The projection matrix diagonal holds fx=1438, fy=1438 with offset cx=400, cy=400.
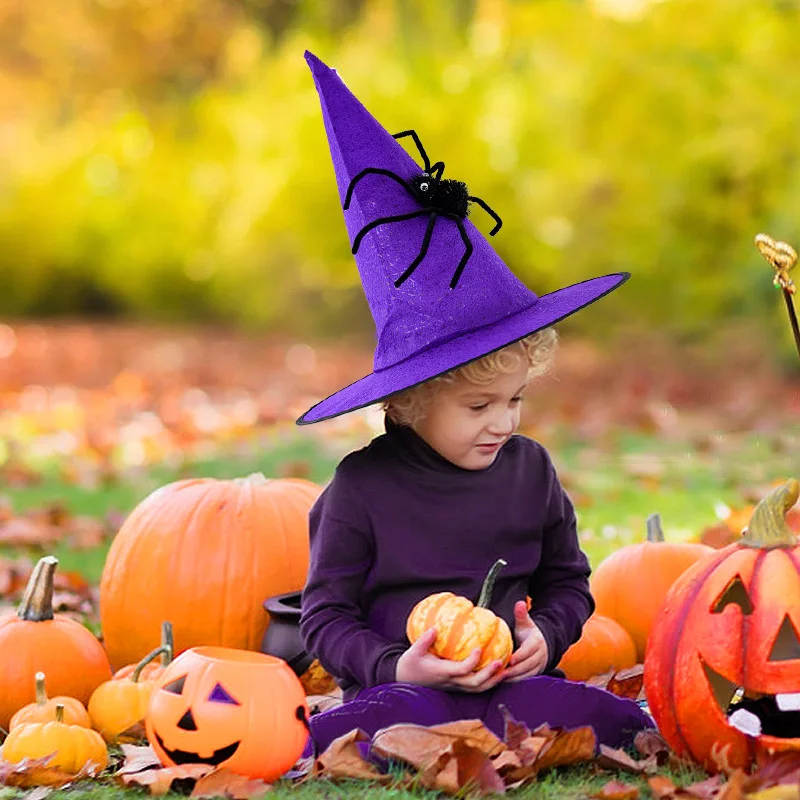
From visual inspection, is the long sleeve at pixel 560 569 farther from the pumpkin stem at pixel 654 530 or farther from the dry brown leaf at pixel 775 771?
the pumpkin stem at pixel 654 530

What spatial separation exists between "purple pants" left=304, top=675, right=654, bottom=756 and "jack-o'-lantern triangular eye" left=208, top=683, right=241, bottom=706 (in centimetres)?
24

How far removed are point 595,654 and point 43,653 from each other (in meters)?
1.45

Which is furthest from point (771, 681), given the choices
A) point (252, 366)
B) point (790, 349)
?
point (252, 366)

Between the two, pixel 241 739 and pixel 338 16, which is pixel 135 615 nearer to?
pixel 241 739

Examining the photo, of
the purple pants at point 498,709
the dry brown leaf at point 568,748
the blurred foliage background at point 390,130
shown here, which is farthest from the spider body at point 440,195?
the blurred foliage background at point 390,130

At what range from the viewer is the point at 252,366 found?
1437cm

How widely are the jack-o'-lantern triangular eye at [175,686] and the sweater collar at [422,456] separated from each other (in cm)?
72

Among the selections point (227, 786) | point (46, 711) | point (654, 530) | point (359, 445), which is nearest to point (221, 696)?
point (227, 786)

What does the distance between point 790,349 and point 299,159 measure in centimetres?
767

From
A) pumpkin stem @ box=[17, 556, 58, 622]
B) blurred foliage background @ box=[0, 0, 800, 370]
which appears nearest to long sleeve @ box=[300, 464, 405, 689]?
pumpkin stem @ box=[17, 556, 58, 622]

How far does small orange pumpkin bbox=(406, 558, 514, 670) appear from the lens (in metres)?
3.06

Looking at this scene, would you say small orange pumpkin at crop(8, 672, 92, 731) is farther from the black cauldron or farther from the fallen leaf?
the fallen leaf

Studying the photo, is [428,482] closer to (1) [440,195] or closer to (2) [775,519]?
(1) [440,195]

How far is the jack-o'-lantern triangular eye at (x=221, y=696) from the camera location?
3.04 m
